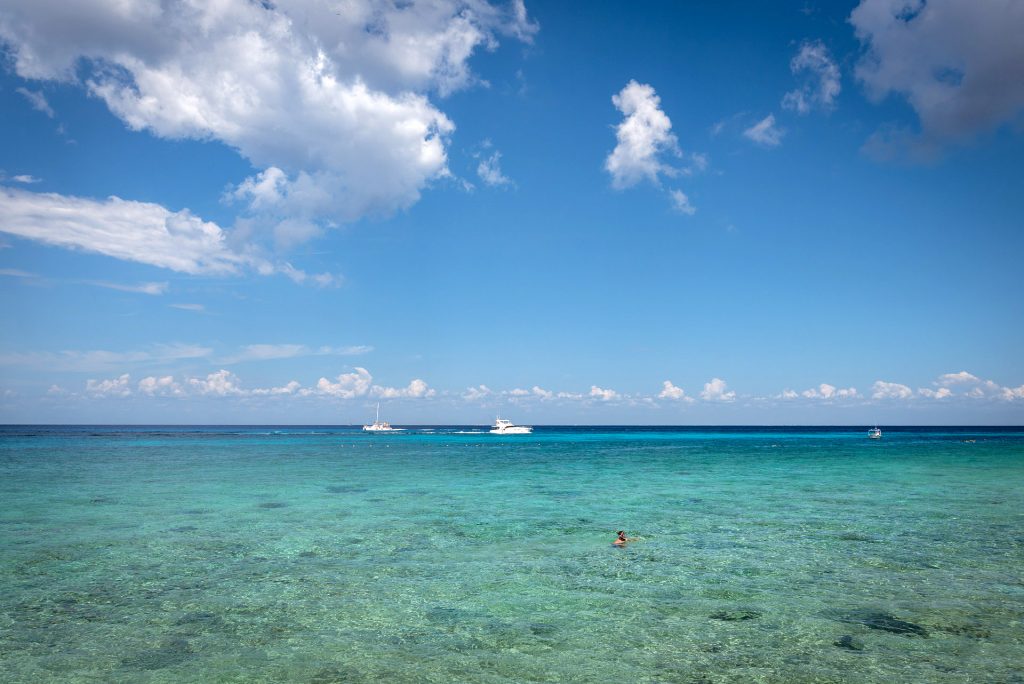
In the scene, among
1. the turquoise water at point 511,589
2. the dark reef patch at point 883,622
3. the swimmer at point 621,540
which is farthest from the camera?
the swimmer at point 621,540

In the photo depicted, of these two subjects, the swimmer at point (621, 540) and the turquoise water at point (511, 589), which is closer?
the turquoise water at point (511, 589)

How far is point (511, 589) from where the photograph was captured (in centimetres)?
1410

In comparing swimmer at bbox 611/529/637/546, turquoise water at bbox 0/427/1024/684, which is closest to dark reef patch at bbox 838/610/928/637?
turquoise water at bbox 0/427/1024/684

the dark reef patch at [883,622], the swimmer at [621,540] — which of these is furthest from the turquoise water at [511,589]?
the swimmer at [621,540]

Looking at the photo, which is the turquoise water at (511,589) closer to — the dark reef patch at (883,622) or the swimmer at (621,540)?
the dark reef patch at (883,622)

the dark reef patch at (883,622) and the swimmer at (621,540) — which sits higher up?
the dark reef patch at (883,622)

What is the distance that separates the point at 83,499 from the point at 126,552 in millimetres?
15125

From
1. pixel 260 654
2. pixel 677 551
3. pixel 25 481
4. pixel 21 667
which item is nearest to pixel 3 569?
pixel 21 667

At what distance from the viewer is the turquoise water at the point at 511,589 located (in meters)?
9.88

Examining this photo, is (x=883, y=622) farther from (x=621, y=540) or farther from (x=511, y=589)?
(x=621, y=540)

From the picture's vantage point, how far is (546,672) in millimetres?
9570

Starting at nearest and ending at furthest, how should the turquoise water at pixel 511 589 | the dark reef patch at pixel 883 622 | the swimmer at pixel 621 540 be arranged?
the turquoise water at pixel 511 589 < the dark reef patch at pixel 883 622 < the swimmer at pixel 621 540

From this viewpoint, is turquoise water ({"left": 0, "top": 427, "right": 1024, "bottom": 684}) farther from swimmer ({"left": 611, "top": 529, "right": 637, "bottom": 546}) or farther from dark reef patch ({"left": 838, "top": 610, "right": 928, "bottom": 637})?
swimmer ({"left": 611, "top": 529, "right": 637, "bottom": 546})

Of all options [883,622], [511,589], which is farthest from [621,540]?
[883,622]
